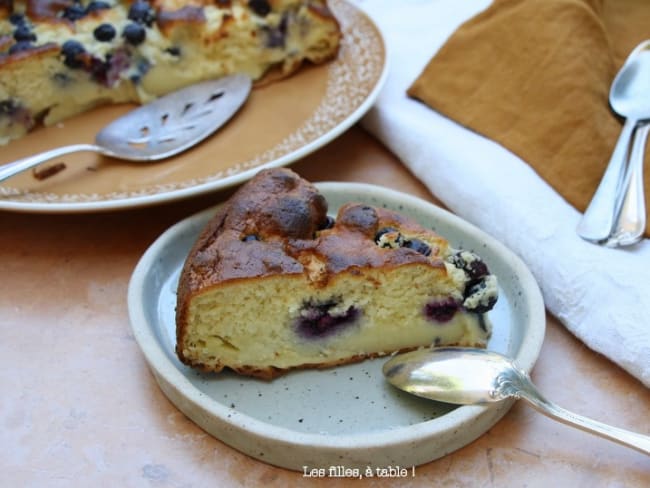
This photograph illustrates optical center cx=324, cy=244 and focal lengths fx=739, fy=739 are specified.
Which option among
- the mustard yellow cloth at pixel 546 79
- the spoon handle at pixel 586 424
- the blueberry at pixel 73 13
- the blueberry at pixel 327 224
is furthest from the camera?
the blueberry at pixel 73 13

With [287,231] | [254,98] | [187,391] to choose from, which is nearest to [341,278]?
[287,231]

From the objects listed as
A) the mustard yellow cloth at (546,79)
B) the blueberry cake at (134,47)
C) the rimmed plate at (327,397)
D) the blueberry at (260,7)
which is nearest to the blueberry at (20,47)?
the blueberry cake at (134,47)

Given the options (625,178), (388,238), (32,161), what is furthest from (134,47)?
(625,178)

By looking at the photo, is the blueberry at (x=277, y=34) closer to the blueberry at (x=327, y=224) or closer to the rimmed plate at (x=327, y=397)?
the rimmed plate at (x=327, y=397)

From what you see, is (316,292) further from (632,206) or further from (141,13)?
(141,13)

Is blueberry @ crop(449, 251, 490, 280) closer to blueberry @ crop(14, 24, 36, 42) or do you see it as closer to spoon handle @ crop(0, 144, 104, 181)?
spoon handle @ crop(0, 144, 104, 181)

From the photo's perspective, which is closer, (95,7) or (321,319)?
(321,319)
